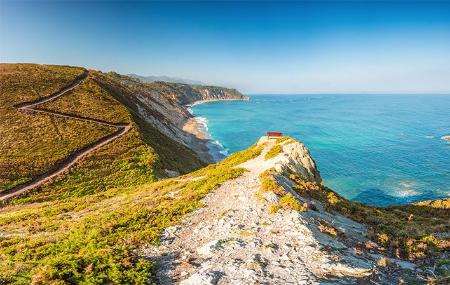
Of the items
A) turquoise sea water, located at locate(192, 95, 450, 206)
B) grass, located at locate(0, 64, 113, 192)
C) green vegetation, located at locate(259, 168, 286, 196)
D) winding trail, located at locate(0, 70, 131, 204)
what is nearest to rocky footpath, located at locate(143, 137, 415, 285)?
green vegetation, located at locate(259, 168, 286, 196)

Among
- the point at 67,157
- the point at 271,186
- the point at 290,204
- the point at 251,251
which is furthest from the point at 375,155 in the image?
the point at 251,251

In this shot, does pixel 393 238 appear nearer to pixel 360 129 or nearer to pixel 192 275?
pixel 192 275

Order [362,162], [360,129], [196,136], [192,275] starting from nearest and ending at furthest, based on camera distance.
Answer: [192,275] < [362,162] < [196,136] < [360,129]

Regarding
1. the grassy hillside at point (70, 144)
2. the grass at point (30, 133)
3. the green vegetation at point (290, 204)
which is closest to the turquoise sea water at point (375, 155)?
the grassy hillside at point (70, 144)

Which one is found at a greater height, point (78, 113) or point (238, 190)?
point (78, 113)

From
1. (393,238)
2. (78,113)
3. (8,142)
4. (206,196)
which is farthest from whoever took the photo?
(78,113)

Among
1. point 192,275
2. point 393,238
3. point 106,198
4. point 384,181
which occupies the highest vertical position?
point 192,275

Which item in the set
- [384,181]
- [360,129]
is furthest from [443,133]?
[384,181]
